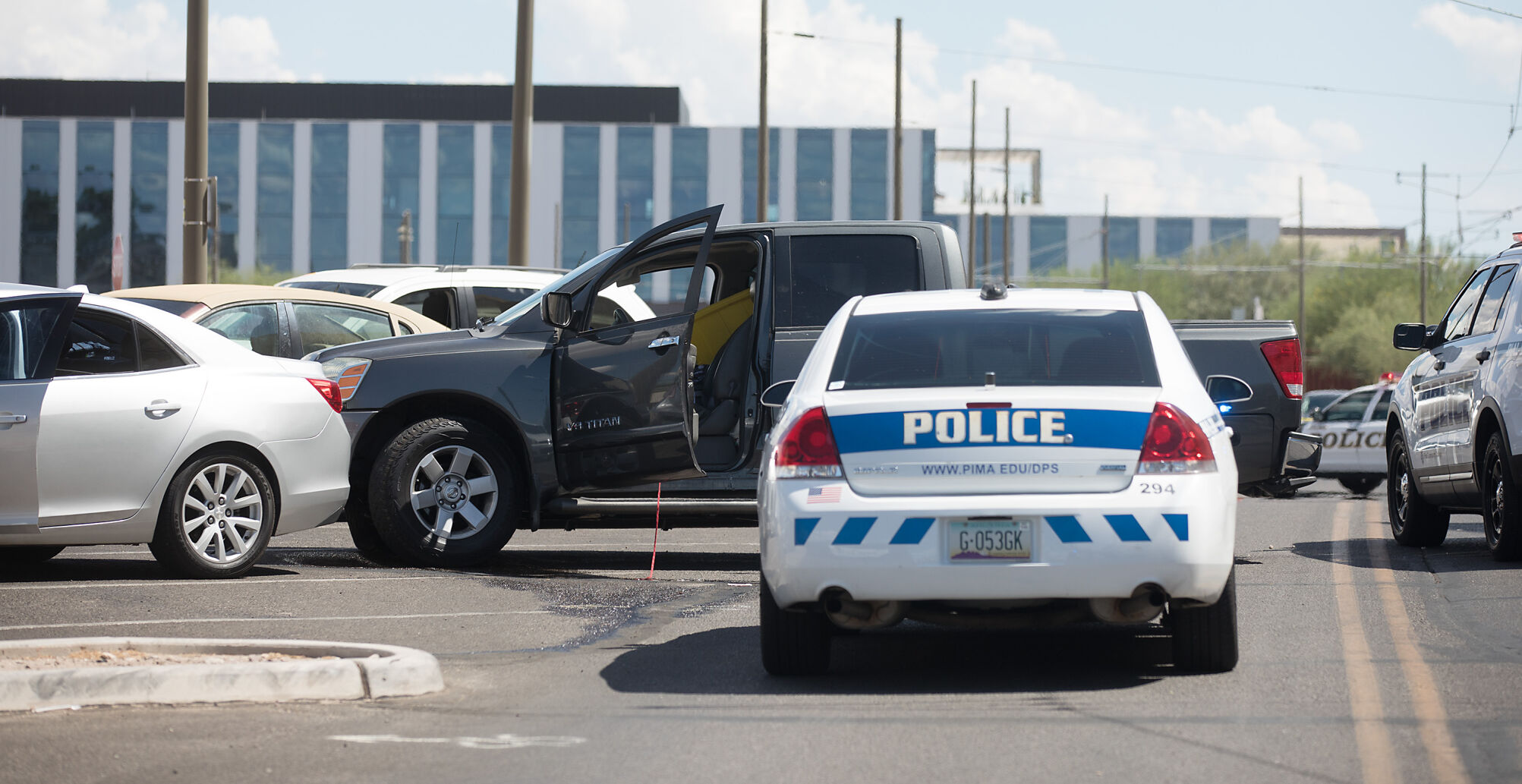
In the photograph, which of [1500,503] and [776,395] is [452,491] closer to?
[776,395]

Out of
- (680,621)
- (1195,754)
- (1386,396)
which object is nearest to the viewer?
(1195,754)

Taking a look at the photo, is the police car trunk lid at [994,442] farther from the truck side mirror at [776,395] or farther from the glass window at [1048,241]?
the glass window at [1048,241]

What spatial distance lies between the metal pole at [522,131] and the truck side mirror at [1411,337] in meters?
12.2

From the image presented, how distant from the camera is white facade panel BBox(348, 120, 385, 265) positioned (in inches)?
3177

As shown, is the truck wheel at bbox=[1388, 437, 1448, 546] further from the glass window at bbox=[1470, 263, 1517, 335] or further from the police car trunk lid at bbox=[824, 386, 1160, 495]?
the police car trunk lid at bbox=[824, 386, 1160, 495]

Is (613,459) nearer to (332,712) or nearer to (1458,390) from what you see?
(332,712)

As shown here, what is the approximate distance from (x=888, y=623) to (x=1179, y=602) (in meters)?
1.05

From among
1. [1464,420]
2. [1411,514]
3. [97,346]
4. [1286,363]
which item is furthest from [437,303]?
[1464,420]

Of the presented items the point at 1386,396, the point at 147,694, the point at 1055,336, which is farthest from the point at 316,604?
the point at 1386,396

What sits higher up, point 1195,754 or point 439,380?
point 439,380

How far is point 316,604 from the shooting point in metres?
8.77

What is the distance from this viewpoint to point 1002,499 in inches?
248

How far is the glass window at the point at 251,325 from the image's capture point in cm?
1265

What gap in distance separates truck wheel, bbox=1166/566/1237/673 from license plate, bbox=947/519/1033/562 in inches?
32.9
